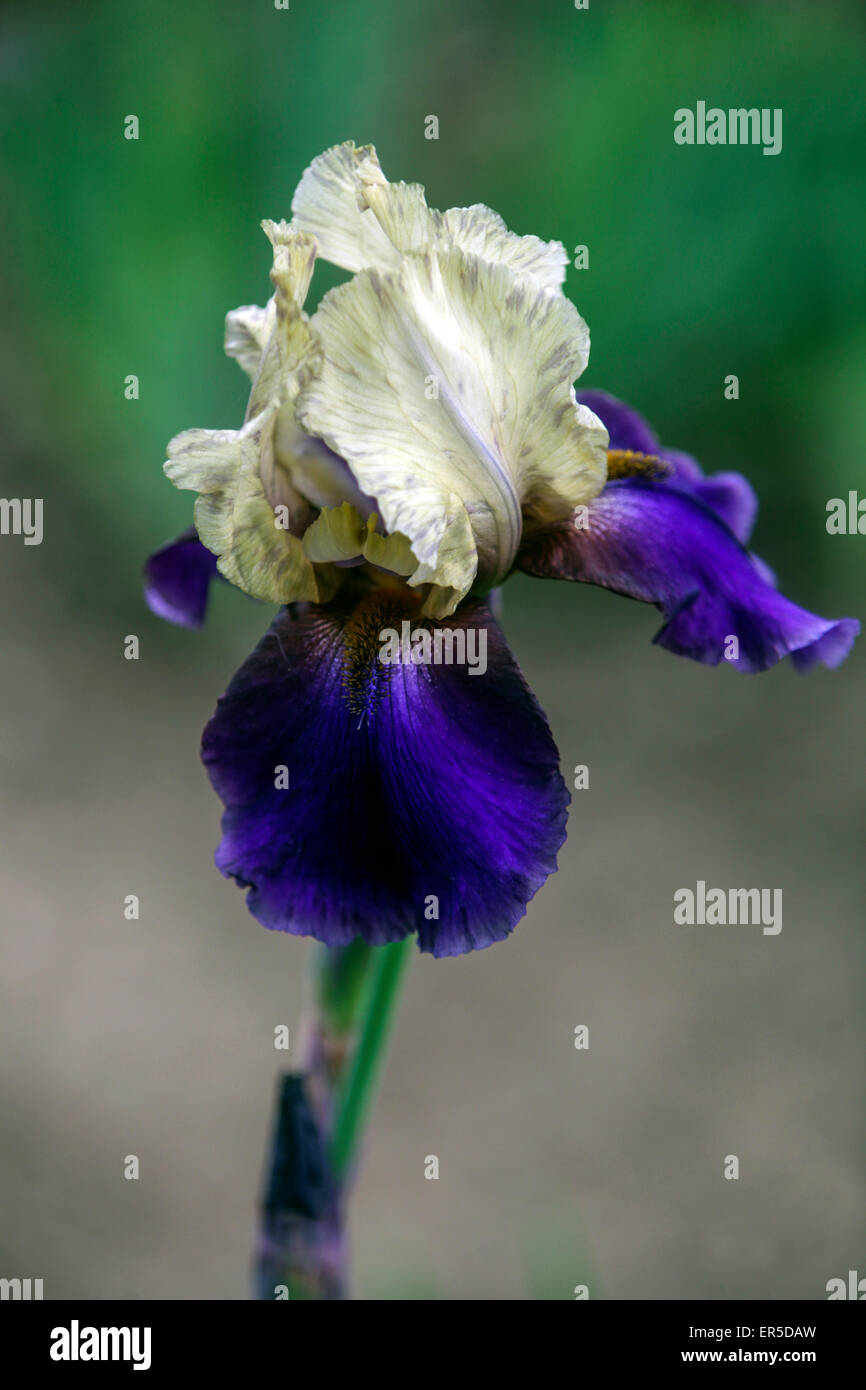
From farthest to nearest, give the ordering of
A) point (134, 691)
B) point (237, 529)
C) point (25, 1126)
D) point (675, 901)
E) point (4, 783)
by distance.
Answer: point (134, 691) < point (4, 783) < point (675, 901) < point (25, 1126) < point (237, 529)

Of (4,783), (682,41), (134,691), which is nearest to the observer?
(682,41)

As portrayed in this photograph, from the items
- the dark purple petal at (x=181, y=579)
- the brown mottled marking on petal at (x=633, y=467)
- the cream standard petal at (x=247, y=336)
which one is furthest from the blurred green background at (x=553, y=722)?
the cream standard petal at (x=247, y=336)

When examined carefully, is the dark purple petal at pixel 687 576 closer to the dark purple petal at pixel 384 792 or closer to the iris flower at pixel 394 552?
the iris flower at pixel 394 552

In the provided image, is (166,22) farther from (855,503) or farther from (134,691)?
(855,503)

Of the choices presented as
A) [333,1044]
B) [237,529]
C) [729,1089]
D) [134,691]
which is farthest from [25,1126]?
[237,529]

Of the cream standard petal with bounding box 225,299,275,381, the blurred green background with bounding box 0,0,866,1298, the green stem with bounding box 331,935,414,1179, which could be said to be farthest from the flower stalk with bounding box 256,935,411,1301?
the blurred green background with bounding box 0,0,866,1298

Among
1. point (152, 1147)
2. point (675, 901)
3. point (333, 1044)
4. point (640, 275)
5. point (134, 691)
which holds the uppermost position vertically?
point (640, 275)
